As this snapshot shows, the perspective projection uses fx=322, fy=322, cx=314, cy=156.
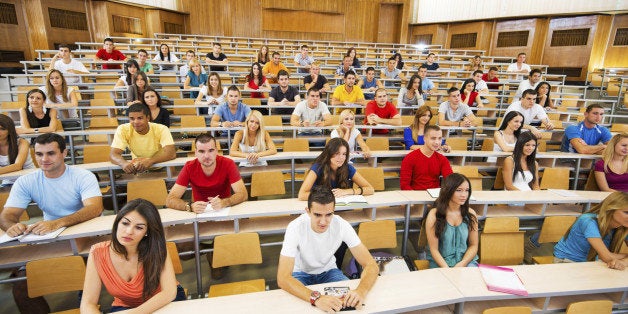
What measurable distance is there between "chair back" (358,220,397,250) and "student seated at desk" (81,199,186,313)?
1.42 meters

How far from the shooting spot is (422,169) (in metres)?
3.23

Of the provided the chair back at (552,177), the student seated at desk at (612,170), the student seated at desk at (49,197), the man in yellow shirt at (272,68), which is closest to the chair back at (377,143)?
the chair back at (552,177)

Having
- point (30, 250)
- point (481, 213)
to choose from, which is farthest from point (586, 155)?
point (30, 250)

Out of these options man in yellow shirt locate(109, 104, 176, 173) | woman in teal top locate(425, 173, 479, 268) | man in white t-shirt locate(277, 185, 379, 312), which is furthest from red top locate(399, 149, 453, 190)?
man in yellow shirt locate(109, 104, 176, 173)

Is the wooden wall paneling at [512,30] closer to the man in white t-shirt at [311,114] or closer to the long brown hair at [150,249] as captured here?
the man in white t-shirt at [311,114]

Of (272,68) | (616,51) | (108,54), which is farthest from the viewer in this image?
(616,51)

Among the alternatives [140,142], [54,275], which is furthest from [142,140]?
[54,275]

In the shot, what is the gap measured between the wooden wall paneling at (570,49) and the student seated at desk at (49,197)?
12.9 m

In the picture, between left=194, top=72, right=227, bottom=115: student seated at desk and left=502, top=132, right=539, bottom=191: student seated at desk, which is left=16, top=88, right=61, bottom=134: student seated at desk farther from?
left=502, top=132, right=539, bottom=191: student seated at desk

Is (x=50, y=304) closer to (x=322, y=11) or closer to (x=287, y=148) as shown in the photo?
(x=287, y=148)

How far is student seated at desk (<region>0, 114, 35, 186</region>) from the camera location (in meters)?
2.97

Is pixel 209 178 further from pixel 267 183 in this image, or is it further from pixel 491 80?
pixel 491 80

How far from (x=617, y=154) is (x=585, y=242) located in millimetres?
1719

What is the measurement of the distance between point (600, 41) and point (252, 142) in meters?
11.5
